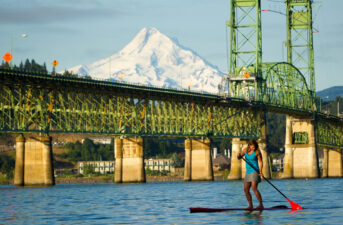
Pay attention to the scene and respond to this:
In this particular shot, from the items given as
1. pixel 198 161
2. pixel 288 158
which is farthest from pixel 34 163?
pixel 288 158

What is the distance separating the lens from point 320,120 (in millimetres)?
193750

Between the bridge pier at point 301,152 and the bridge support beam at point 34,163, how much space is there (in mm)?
84278

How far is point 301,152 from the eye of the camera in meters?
181

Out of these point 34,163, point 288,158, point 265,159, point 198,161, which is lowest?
point 34,163

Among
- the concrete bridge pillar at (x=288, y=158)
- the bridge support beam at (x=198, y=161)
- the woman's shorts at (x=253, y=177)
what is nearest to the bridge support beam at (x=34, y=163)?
the bridge support beam at (x=198, y=161)

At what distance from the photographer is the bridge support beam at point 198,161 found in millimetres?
139375

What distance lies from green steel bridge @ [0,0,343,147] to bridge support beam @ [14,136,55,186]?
8.12 feet

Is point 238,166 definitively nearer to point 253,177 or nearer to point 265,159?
point 265,159

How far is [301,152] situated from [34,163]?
299ft

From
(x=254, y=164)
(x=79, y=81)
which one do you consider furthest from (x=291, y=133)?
(x=254, y=164)

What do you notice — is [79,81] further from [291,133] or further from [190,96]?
[291,133]

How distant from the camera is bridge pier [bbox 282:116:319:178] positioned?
177 meters

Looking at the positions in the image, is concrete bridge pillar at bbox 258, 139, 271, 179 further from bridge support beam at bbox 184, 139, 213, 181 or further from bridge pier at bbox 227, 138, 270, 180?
bridge support beam at bbox 184, 139, 213, 181

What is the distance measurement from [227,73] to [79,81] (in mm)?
57954
